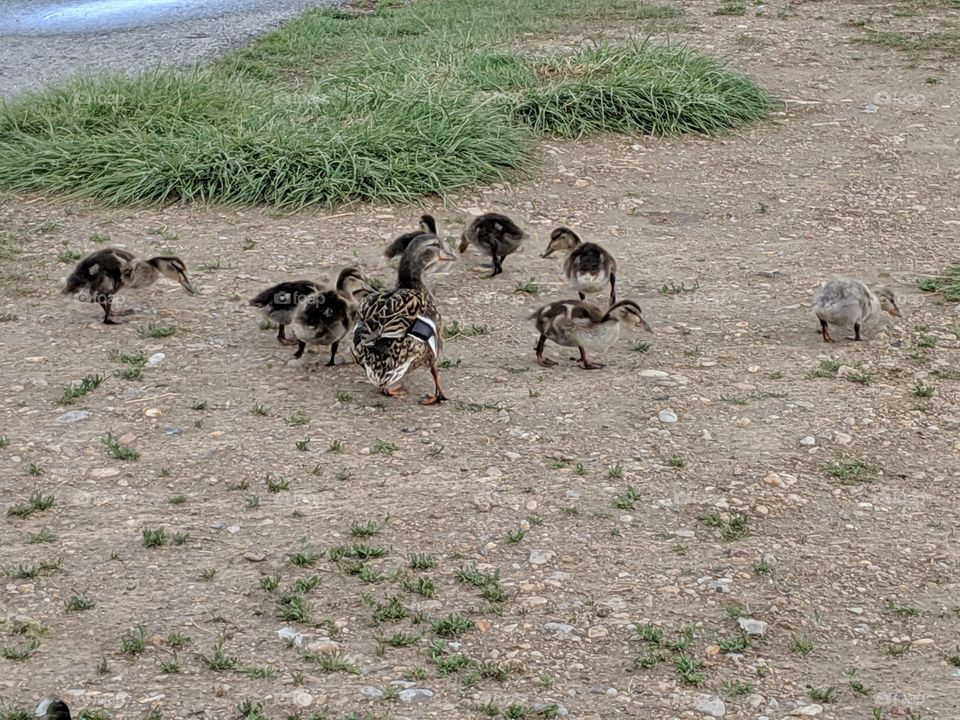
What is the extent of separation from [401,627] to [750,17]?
37.8ft

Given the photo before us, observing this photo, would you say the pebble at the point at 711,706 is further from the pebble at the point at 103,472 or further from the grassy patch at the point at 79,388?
the grassy patch at the point at 79,388

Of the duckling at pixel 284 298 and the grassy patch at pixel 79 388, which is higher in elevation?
the duckling at pixel 284 298

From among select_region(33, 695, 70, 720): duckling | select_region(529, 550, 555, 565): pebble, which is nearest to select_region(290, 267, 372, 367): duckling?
select_region(529, 550, 555, 565): pebble

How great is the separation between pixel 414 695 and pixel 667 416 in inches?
101

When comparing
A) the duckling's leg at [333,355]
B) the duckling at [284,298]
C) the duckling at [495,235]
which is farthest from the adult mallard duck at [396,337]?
the duckling at [495,235]

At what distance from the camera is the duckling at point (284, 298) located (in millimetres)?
7768

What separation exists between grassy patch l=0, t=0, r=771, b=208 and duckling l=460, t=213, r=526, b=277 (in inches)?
49.2

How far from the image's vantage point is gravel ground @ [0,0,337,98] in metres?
13.1

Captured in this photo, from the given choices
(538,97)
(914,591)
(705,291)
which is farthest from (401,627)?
(538,97)

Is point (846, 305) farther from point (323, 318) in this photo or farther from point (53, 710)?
point (53, 710)

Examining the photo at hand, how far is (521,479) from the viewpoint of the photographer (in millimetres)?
6398

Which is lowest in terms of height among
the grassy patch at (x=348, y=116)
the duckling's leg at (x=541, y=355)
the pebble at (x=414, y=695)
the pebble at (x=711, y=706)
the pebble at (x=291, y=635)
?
the pebble at (x=711, y=706)

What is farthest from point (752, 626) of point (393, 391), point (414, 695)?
point (393, 391)

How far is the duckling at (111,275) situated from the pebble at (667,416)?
3.12 metres
